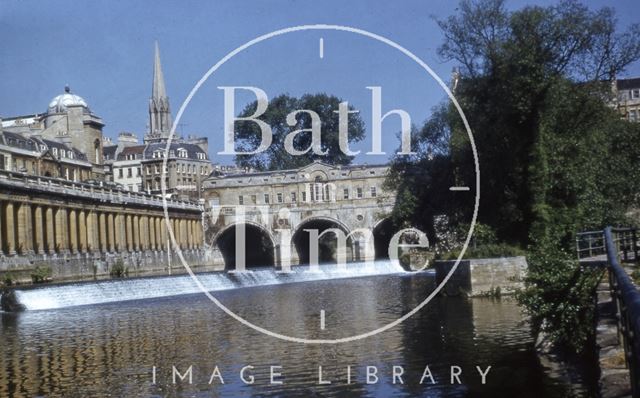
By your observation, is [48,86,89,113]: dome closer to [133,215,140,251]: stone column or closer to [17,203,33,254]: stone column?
[133,215,140,251]: stone column

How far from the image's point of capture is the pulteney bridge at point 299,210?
7681 cm

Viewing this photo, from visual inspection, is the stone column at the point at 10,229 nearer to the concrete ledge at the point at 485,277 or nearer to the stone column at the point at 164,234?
the stone column at the point at 164,234

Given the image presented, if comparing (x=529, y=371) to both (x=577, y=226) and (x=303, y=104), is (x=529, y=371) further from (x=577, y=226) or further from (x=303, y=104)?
(x=303, y=104)

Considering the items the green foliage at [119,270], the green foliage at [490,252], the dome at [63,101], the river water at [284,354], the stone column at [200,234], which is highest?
the dome at [63,101]

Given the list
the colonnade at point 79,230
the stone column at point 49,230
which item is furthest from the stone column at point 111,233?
the stone column at point 49,230

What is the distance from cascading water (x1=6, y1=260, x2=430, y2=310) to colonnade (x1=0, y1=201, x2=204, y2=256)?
11570 millimetres

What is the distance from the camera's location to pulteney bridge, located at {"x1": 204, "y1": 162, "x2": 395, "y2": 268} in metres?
76.8

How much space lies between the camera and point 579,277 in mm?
13492

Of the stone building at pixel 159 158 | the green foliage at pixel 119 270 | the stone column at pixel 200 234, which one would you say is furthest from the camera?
the stone building at pixel 159 158

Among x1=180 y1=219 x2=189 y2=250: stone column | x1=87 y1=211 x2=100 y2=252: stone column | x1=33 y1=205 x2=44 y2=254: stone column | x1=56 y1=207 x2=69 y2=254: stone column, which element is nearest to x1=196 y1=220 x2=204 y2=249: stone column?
x1=180 y1=219 x2=189 y2=250: stone column

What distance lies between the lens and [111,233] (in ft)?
193

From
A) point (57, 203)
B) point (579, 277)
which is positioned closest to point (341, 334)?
point (579, 277)

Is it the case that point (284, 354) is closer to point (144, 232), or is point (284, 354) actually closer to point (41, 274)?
point (41, 274)

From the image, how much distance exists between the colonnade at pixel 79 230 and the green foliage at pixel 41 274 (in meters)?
1.61
